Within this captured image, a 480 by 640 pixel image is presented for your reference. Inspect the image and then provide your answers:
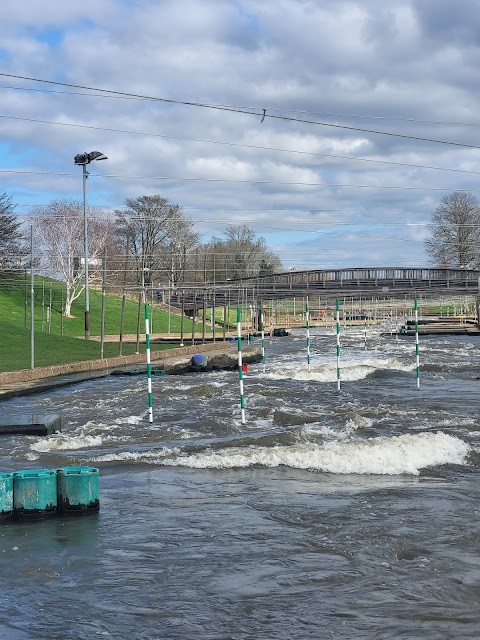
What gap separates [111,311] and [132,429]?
201 ft

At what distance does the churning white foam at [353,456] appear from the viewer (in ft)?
53.5

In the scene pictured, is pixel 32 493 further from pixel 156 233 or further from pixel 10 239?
pixel 156 233

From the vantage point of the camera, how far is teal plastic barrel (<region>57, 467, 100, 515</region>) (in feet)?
40.3

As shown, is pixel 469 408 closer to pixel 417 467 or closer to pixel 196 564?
pixel 417 467

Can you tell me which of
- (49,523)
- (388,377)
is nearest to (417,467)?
(49,523)

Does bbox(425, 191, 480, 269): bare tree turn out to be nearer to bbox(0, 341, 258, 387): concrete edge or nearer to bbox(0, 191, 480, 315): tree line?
bbox(0, 191, 480, 315): tree line

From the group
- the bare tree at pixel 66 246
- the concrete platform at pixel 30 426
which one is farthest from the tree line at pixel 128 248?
the concrete platform at pixel 30 426

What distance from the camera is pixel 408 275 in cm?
10969

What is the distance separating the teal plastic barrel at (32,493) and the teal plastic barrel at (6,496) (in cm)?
6

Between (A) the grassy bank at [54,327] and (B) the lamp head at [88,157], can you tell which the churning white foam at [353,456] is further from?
(B) the lamp head at [88,157]

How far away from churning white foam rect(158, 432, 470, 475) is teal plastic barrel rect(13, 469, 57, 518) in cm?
472

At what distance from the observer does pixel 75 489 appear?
12305 mm

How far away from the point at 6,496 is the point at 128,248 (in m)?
84.2

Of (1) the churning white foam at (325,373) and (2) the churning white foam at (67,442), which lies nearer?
(2) the churning white foam at (67,442)
